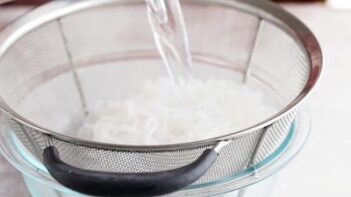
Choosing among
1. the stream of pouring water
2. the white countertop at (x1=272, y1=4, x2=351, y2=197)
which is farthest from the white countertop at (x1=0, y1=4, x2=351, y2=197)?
the stream of pouring water

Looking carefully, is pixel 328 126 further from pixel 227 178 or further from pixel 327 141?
pixel 227 178

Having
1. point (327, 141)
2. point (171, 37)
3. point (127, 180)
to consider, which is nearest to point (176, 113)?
point (171, 37)

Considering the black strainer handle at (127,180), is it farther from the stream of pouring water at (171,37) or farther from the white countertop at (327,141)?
the stream of pouring water at (171,37)

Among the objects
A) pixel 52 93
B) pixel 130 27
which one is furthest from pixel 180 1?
pixel 52 93

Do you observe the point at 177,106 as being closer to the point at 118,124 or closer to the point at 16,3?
the point at 118,124

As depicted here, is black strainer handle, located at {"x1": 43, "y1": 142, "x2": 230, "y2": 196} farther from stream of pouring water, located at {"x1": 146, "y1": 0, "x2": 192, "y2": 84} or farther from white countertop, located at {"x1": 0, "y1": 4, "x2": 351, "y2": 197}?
stream of pouring water, located at {"x1": 146, "y1": 0, "x2": 192, "y2": 84}
